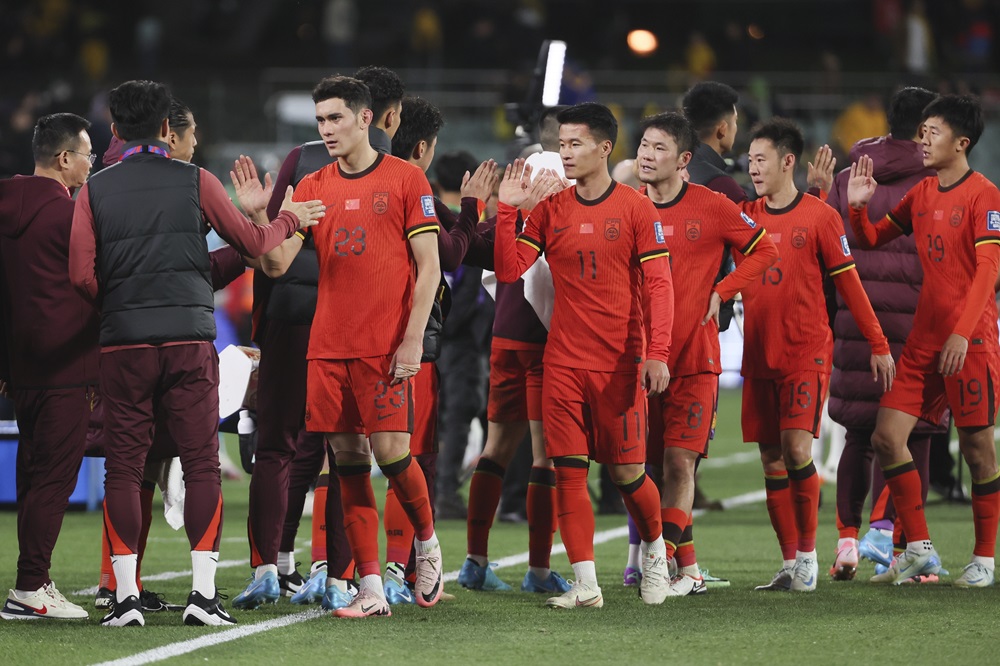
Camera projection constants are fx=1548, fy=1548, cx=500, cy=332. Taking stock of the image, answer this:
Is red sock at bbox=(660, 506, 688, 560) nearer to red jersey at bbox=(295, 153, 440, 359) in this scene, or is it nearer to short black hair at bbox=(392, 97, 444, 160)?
red jersey at bbox=(295, 153, 440, 359)

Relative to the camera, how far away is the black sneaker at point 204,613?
607 cm

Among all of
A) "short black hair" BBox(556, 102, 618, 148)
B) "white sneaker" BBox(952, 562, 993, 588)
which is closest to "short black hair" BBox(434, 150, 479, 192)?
"short black hair" BBox(556, 102, 618, 148)

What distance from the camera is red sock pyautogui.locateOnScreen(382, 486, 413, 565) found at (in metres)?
6.92

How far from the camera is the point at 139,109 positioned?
609 centimetres

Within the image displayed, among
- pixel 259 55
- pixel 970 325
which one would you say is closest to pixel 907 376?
pixel 970 325

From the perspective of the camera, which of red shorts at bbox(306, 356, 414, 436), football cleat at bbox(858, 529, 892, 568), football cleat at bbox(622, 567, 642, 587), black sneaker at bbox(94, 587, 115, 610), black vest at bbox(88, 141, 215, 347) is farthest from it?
football cleat at bbox(858, 529, 892, 568)

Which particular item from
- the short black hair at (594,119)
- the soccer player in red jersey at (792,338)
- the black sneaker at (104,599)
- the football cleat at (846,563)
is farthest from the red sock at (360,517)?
the football cleat at (846,563)

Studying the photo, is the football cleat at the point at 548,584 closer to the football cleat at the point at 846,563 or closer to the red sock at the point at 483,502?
the red sock at the point at 483,502

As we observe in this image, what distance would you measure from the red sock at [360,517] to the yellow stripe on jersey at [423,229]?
0.98 metres

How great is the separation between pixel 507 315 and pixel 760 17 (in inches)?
926

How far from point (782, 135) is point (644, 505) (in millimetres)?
1956

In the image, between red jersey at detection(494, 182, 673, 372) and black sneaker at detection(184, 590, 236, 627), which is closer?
black sneaker at detection(184, 590, 236, 627)

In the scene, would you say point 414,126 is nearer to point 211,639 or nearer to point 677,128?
point 677,128

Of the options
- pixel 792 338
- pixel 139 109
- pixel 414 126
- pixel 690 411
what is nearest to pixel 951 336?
pixel 792 338
